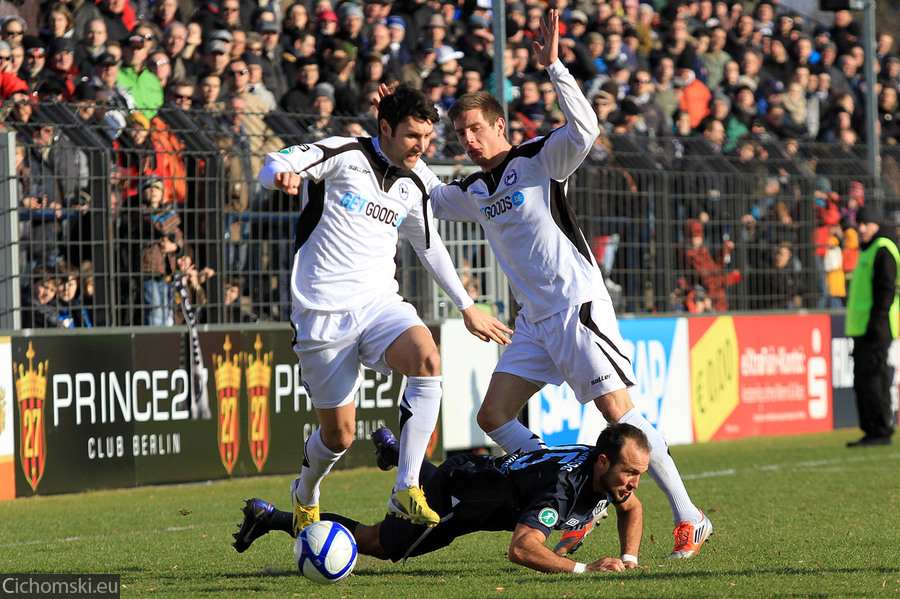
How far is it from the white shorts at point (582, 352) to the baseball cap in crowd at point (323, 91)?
22.3 feet

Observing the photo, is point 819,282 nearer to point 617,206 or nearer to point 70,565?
point 617,206

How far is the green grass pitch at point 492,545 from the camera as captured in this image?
5.59 meters

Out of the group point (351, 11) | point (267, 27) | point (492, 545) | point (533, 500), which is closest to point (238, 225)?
point (267, 27)

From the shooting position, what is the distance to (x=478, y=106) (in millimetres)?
6488

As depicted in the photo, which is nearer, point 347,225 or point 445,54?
point 347,225

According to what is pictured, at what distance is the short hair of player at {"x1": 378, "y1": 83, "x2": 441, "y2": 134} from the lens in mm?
6273

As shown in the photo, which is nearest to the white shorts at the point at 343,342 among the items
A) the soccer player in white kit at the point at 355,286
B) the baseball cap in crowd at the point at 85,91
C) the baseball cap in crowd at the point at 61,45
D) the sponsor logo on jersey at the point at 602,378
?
the soccer player in white kit at the point at 355,286

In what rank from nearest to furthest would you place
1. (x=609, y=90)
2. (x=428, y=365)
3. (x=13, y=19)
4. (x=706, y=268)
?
(x=428, y=365) → (x=13, y=19) → (x=706, y=268) → (x=609, y=90)

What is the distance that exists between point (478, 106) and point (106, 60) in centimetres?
611

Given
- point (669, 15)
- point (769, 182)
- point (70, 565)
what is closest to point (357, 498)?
point (70, 565)

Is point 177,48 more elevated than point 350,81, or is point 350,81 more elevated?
point 177,48

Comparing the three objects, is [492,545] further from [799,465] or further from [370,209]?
[799,465]

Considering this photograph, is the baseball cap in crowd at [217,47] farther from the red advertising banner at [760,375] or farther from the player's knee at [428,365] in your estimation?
the player's knee at [428,365]

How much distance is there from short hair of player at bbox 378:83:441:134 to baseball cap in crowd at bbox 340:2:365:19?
28.0ft
